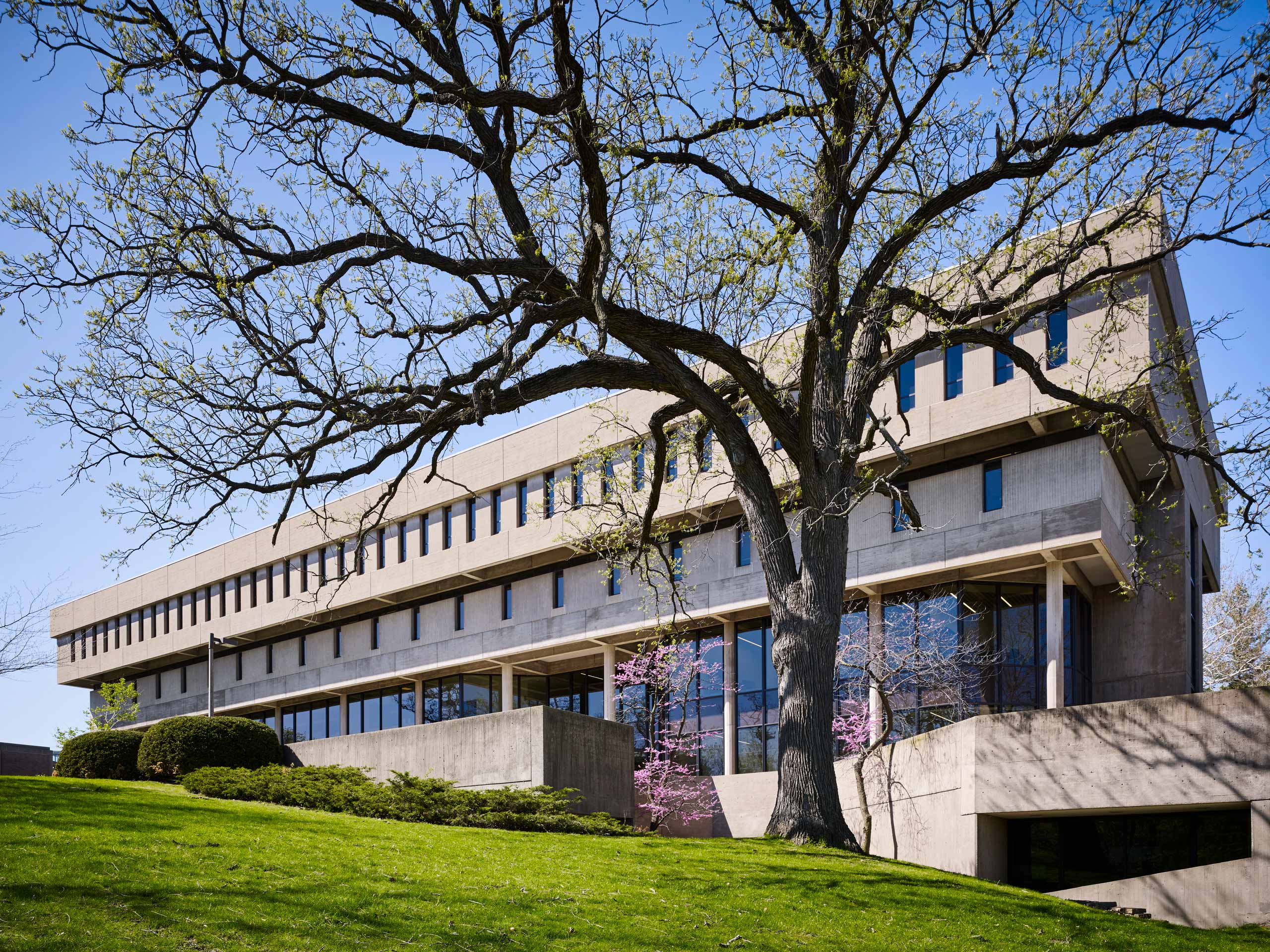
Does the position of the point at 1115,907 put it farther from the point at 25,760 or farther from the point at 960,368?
the point at 25,760

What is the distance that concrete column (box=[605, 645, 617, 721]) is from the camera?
32.8 metres

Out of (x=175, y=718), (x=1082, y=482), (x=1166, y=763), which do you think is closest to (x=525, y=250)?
(x=1166, y=763)

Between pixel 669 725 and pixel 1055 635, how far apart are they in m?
11.9

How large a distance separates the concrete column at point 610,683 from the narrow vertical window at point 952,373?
13701 millimetres

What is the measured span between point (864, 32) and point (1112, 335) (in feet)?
48.1

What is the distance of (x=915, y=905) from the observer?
10.6 m

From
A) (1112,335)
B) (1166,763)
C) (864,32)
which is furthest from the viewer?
(1112,335)

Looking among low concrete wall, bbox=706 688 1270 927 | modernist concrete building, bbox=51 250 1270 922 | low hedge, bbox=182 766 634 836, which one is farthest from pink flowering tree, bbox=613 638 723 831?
low hedge, bbox=182 766 634 836

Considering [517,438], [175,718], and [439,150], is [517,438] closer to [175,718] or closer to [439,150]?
[175,718]

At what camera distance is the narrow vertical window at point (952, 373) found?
2542cm

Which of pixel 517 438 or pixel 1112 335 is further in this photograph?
pixel 517 438

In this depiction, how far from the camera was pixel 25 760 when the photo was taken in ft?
120

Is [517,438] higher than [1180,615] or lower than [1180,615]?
higher

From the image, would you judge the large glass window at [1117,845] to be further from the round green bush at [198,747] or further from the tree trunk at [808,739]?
the round green bush at [198,747]
